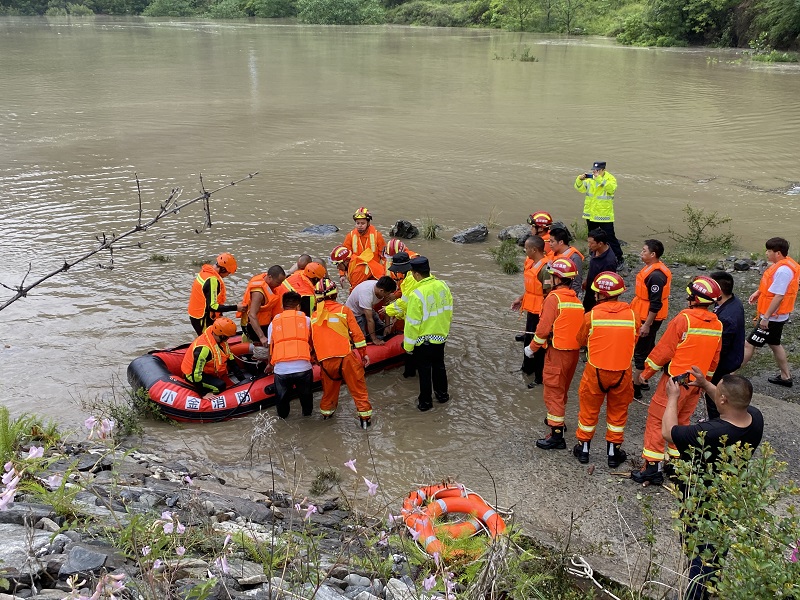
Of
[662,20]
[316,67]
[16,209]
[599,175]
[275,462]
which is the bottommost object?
[275,462]

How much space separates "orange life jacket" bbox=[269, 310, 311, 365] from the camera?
21.0 ft

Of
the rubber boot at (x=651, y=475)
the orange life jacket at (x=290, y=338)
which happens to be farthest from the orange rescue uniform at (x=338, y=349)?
the rubber boot at (x=651, y=475)

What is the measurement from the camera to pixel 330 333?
6.40m

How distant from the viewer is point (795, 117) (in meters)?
19.7

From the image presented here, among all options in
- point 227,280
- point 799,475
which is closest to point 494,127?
point 227,280

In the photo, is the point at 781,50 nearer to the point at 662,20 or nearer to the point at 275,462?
the point at 662,20

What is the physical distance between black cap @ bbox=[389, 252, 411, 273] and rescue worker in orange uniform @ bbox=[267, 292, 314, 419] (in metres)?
1.45

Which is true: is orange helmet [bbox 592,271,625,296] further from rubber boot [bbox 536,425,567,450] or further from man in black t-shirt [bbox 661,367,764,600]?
man in black t-shirt [bbox 661,367,764,600]

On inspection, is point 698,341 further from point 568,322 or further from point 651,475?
point 651,475

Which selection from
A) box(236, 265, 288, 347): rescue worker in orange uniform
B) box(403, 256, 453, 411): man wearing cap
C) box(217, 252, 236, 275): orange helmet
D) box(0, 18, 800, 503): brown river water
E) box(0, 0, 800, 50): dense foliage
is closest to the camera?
box(403, 256, 453, 411): man wearing cap

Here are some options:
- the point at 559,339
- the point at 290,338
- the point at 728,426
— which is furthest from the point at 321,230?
the point at 728,426

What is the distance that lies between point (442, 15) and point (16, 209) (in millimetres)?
54585

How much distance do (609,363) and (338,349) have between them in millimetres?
2551

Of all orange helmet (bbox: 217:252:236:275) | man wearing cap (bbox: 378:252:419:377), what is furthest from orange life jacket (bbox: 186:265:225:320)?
man wearing cap (bbox: 378:252:419:377)
